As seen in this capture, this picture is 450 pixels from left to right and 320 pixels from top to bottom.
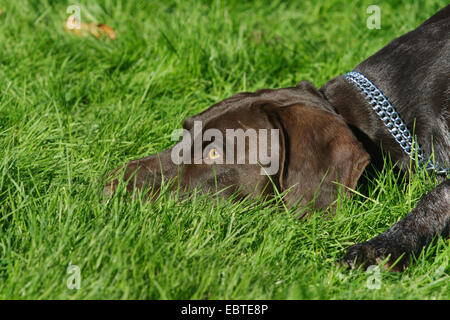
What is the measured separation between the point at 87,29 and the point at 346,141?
343 centimetres

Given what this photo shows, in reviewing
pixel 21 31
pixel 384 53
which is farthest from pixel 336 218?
pixel 21 31

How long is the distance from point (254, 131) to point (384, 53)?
3.71ft

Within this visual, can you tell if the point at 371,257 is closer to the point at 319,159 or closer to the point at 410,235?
the point at 410,235

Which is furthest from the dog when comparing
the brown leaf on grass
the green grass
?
the brown leaf on grass

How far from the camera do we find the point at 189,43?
5867 millimetres

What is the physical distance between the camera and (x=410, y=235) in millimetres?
3582

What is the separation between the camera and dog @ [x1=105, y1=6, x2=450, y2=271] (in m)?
3.67

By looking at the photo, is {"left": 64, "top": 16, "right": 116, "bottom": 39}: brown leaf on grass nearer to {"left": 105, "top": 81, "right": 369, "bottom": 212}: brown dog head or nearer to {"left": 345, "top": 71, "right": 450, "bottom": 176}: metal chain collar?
{"left": 105, "top": 81, "right": 369, "bottom": 212}: brown dog head

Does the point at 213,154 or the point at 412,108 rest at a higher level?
the point at 412,108

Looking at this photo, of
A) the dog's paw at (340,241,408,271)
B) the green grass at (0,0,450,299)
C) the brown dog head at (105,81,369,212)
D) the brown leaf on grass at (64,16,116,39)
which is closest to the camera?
the green grass at (0,0,450,299)

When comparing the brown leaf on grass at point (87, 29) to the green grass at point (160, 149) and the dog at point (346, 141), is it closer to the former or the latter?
the green grass at point (160, 149)

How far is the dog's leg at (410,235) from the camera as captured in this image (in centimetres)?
345

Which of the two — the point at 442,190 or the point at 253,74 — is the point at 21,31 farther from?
the point at 442,190

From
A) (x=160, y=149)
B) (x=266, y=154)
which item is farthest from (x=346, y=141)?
(x=160, y=149)
